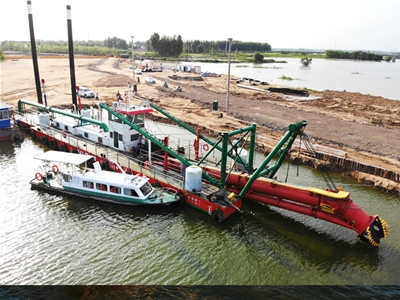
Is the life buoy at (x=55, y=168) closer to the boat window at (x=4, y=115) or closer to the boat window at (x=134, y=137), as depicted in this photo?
the boat window at (x=134, y=137)

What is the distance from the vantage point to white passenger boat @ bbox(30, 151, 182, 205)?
2080 cm

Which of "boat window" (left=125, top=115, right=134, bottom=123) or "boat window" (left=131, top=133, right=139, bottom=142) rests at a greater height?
"boat window" (left=125, top=115, right=134, bottom=123)

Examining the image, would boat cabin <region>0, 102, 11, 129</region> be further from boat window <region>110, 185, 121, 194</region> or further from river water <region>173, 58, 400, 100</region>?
river water <region>173, 58, 400, 100</region>

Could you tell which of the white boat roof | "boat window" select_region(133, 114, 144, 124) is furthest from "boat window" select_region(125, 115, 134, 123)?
the white boat roof

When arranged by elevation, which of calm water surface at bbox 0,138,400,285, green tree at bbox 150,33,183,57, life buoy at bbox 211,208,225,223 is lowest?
calm water surface at bbox 0,138,400,285

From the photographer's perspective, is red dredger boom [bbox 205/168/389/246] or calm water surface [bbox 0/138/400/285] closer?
calm water surface [bbox 0/138/400/285]

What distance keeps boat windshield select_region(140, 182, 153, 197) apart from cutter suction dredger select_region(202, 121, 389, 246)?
542 centimetres

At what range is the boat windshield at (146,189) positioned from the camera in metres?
21.0

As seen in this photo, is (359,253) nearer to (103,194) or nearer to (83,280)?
(83,280)

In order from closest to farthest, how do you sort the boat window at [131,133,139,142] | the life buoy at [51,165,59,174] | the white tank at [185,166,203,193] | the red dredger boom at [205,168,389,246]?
1. the red dredger boom at [205,168,389,246]
2. the white tank at [185,166,203,193]
3. the life buoy at [51,165,59,174]
4. the boat window at [131,133,139,142]

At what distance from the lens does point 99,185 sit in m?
21.6

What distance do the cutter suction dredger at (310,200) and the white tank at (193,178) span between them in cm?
194

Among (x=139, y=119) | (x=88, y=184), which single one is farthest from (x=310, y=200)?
(x=88, y=184)

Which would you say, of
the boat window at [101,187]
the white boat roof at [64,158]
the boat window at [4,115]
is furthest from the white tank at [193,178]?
the boat window at [4,115]
